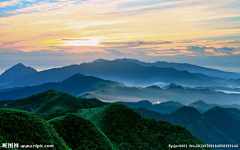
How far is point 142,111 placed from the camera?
146 metres

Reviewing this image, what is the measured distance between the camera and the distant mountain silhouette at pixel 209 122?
470 feet

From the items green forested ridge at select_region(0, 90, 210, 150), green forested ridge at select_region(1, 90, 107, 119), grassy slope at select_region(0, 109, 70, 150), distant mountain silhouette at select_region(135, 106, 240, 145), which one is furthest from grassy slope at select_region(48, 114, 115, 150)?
distant mountain silhouette at select_region(135, 106, 240, 145)

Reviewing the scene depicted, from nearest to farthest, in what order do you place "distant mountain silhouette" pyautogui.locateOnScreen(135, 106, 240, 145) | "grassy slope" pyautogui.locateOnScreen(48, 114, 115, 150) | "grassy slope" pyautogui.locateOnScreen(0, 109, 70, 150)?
1. "grassy slope" pyautogui.locateOnScreen(0, 109, 70, 150)
2. "grassy slope" pyautogui.locateOnScreen(48, 114, 115, 150)
3. "distant mountain silhouette" pyautogui.locateOnScreen(135, 106, 240, 145)

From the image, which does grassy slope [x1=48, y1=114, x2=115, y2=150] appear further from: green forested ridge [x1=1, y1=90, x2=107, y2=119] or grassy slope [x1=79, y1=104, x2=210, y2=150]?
green forested ridge [x1=1, y1=90, x2=107, y2=119]

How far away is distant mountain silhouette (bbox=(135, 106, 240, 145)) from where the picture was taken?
470 feet

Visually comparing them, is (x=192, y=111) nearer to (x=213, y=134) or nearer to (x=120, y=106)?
(x=213, y=134)

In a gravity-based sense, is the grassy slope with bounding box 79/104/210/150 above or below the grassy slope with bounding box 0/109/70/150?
below

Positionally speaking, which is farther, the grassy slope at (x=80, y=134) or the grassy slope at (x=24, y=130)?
the grassy slope at (x=80, y=134)

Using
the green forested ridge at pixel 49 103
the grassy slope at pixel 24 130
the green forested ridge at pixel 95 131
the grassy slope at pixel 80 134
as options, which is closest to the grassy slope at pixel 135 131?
the green forested ridge at pixel 95 131

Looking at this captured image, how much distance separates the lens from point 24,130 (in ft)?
76.5

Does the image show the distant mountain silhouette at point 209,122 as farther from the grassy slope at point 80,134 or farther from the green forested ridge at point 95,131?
the grassy slope at point 80,134

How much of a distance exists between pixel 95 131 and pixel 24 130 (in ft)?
45.0

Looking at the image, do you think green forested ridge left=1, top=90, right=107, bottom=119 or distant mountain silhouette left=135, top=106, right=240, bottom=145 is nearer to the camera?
green forested ridge left=1, top=90, right=107, bottom=119

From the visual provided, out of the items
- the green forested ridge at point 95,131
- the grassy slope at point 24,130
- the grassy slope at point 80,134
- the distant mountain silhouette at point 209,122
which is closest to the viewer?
the grassy slope at point 24,130
